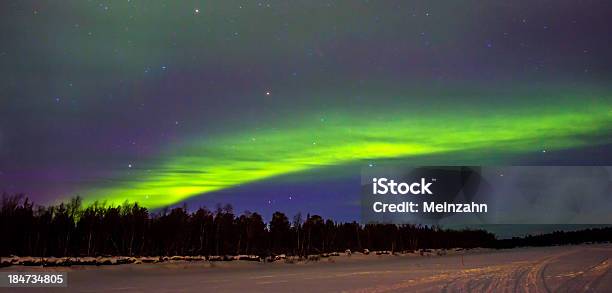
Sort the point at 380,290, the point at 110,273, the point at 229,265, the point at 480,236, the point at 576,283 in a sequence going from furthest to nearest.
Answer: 1. the point at 480,236
2. the point at 229,265
3. the point at 110,273
4. the point at 576,283
5. the point at 380,290

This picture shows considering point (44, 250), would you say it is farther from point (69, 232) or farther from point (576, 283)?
point (576, 283)

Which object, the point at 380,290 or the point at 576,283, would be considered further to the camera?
the point at 576,283

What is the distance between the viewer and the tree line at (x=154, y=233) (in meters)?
58.8

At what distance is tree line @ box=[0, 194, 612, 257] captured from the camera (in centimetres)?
5878

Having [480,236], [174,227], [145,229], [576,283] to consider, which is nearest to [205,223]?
[174,227]

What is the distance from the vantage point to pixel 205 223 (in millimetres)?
80188

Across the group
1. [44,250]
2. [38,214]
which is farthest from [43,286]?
[38,214]

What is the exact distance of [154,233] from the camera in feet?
238

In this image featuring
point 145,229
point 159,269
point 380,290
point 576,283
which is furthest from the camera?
point 145,229

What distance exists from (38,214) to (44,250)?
321 inches

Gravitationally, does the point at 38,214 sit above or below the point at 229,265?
above

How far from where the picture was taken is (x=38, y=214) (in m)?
63.0

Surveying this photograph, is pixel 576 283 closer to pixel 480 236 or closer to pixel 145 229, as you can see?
pixel 145 229

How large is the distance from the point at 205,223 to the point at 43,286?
2355 inches
